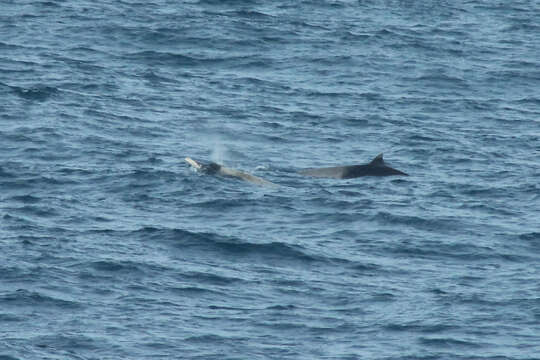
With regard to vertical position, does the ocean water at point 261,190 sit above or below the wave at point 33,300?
below

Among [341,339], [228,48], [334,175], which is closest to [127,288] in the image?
[341,339]

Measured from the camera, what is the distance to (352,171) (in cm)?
4356

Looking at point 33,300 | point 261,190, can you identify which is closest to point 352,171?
point 261,190

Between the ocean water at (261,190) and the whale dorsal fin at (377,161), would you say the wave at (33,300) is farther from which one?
the whale dorsal fin at (377,161)

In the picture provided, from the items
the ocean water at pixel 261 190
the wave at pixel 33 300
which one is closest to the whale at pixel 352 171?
the ocean water at pixel 261 190

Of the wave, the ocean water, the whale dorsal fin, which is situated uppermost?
the whale dorsal fin

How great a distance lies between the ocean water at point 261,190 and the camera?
31344 mm

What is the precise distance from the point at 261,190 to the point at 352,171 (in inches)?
133

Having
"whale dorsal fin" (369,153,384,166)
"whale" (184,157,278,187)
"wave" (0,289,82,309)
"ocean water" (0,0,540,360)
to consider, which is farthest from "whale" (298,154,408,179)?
"wave" (0,289,82,309)

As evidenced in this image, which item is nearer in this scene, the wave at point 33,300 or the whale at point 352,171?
the wave at point 33,300

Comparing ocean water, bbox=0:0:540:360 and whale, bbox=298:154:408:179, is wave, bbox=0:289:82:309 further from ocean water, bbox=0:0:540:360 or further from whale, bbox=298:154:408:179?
whale, bbox=298:154:408:179

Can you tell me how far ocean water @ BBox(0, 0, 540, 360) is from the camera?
31344 mm

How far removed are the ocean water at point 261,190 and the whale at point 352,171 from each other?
31 cm

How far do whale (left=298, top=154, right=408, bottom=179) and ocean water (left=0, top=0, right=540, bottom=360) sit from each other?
308 millimetres
